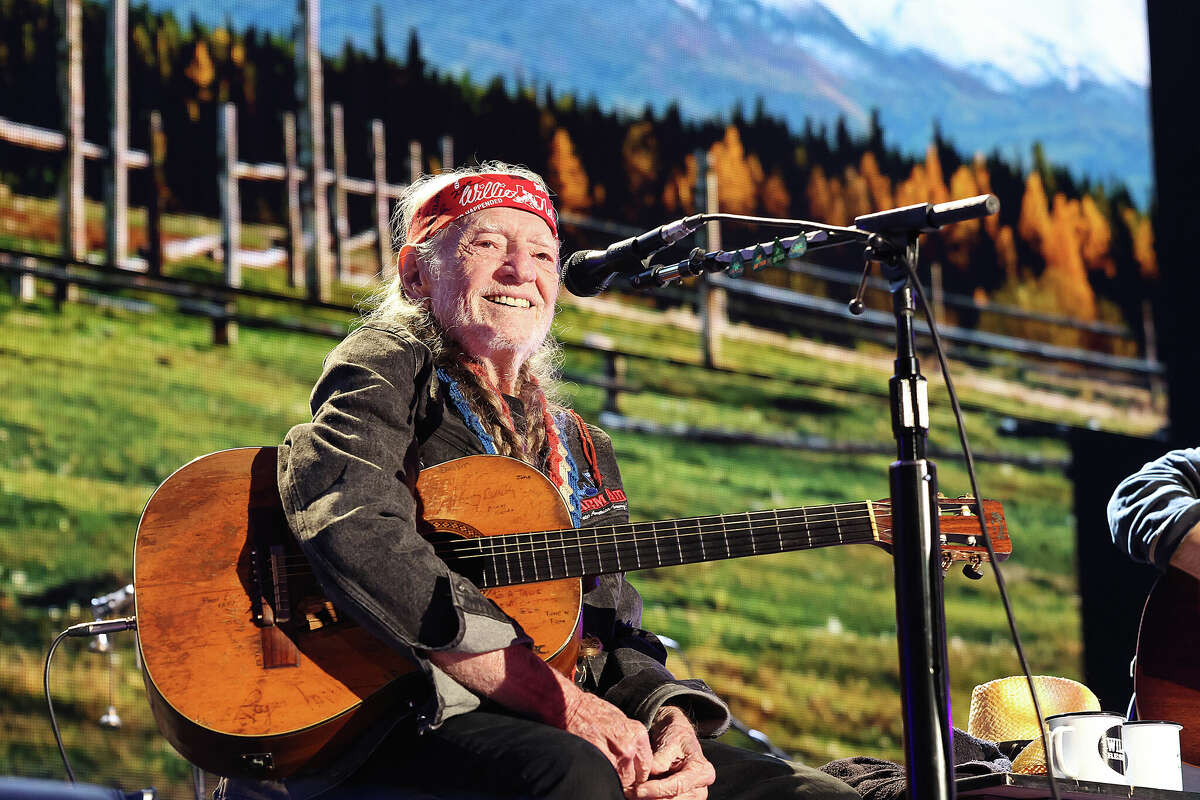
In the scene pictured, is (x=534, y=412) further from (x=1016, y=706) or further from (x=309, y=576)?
(x=1016, y=706)

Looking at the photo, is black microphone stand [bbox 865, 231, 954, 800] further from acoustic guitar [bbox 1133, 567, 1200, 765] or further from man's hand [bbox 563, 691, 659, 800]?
acoustic guitar [bbox 1133, 567, 1200, 765]

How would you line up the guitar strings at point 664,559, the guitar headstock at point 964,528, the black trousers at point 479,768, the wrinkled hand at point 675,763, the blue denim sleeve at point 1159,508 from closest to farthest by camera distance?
the black trousers at point 479,768 < the wrinkled hand at point 675,763 < the guitar strings at point 664,559 < the guitar headstock at point 964,528 < the blue denim sleeve at point 1159,508

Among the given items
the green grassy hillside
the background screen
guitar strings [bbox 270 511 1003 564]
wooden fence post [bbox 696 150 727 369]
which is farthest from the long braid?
wooden fence post [bbox 696 150 727 369]

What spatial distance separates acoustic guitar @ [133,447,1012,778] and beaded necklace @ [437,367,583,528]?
120 mm

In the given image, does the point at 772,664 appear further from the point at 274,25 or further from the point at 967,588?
the point at 274,25

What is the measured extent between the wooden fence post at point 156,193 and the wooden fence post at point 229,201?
8.2 inches

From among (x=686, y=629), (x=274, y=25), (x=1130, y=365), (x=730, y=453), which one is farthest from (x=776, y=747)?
(x=274, y=25)

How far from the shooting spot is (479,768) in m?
1.96

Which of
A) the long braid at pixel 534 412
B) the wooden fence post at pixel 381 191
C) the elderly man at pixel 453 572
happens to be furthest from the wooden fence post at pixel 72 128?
the long braid at pixel 534 412

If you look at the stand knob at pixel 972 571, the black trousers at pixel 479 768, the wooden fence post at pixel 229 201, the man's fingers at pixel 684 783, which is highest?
the wooden fence post at pixel 229 201

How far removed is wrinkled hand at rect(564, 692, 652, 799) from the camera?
2.10 meters

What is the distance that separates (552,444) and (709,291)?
3.11 m

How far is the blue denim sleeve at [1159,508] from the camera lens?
320cm

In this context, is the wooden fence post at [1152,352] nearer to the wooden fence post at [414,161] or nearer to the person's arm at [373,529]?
the wooden fence post at [414,161]
